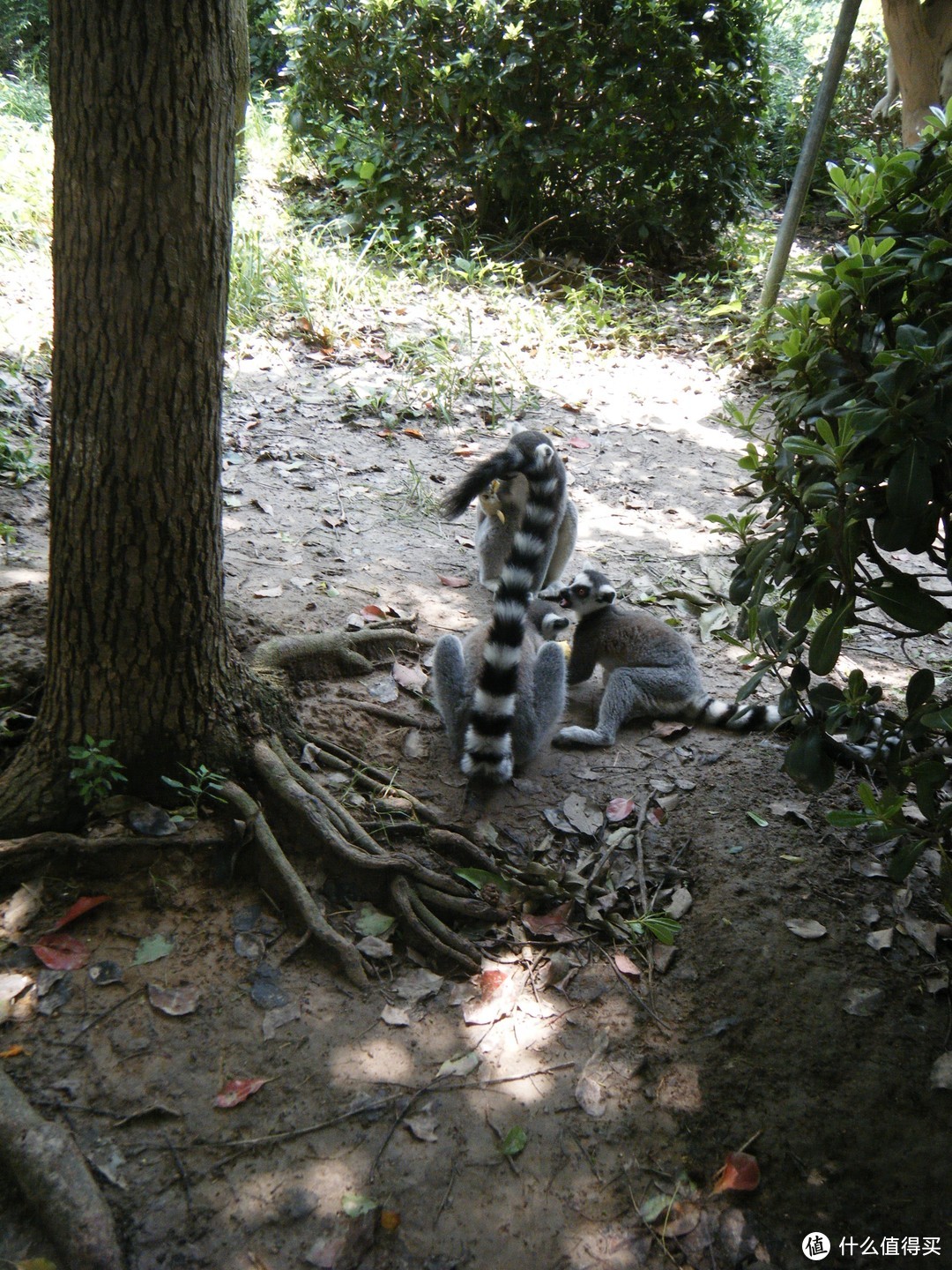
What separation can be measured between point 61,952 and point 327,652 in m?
1.94

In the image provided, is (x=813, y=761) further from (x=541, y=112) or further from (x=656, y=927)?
(x=541, y=112)

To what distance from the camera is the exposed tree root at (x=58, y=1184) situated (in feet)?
7.02

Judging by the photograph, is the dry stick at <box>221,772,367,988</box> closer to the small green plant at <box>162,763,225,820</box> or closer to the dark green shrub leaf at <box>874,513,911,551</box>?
the small green plant at <box>162,763,225,820</box>

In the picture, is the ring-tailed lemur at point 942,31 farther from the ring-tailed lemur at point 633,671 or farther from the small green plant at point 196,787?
the small green plant at point 196,787

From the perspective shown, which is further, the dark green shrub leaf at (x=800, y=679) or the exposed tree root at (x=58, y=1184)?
the dark green shrub leaf at (x=800, y=679)

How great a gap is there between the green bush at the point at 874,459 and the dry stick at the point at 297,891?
5.40ft

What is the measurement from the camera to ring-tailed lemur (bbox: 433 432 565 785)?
3947 mm

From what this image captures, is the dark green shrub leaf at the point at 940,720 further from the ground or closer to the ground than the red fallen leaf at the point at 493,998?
further from the ground

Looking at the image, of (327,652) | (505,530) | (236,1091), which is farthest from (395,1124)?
(505,530)

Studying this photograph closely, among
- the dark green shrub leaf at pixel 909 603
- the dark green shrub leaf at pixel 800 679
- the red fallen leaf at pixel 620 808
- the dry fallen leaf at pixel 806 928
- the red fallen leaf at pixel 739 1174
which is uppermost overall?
the dark green shrub leaf at pixel 909 603

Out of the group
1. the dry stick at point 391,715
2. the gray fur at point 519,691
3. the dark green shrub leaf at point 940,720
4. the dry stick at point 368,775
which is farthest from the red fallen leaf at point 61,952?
the dark green shrub leaf at point 940,720

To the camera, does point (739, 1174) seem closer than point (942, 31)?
Yes

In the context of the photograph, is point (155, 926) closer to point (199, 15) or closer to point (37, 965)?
point (37, 965)

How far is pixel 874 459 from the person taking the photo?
8.14 ft
